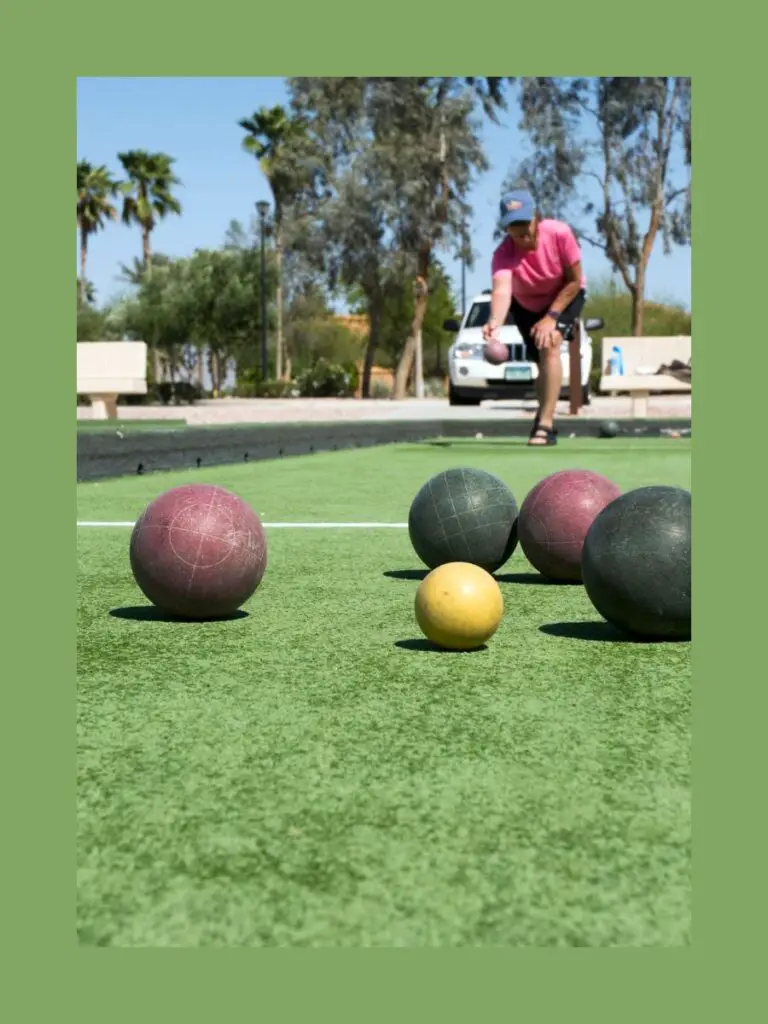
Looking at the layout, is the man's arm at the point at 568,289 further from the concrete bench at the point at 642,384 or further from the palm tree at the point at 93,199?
the palm tree at the point at 93,199

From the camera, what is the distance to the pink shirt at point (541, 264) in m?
14.0

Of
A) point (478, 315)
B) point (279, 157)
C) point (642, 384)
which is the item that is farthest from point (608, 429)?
point (279, 157)

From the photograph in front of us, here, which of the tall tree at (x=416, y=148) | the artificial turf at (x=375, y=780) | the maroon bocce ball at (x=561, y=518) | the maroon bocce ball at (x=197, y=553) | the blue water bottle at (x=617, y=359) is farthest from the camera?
Answer: the tall tree at (x=416, y=148)

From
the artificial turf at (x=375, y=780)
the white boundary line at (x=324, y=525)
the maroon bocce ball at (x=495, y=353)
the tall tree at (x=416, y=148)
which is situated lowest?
the artificial turf at (x=375, y=780)

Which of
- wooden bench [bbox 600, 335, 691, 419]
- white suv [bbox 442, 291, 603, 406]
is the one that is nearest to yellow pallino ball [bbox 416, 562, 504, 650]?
white suv [bbox 442, 291, 603, 406]

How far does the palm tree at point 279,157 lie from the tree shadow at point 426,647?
49601 millimetres

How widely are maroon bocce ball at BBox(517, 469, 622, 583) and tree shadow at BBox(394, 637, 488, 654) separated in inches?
57.5

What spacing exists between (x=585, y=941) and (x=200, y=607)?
322cm

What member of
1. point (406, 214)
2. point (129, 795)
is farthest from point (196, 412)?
point (129, 795)

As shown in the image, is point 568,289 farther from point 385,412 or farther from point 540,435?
point 385,412

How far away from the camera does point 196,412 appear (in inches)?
1459

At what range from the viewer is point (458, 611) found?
4543 mm

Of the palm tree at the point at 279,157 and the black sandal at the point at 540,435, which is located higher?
the palm tree at the point at 279,157

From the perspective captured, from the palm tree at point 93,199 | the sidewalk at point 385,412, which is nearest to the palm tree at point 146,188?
the palm tree at point 93,199
